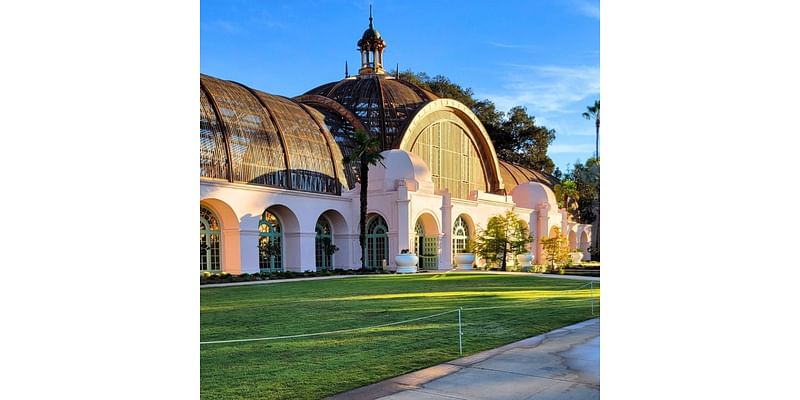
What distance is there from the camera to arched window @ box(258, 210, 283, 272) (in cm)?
2445

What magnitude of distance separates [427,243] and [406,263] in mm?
4389

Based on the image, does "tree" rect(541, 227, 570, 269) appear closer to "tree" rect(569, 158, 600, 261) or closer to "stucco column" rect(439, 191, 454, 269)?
"stucco column" rect(439, 191, 454, 269)

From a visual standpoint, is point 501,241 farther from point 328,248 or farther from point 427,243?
point 328,248

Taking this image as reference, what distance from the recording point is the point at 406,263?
26047 mm

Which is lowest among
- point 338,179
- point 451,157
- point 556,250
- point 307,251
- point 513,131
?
point 556,250

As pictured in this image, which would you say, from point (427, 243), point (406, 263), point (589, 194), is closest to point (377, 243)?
point (427, 243)

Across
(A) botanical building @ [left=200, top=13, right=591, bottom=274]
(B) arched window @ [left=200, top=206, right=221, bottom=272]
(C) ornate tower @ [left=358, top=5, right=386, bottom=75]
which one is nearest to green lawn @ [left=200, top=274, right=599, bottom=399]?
(B) arched window @ [left=200, top=206, right=221, bottom=272]

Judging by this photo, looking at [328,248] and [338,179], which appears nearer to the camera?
[328,248]

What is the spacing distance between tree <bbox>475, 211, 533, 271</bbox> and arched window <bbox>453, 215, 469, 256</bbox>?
1288 mm
